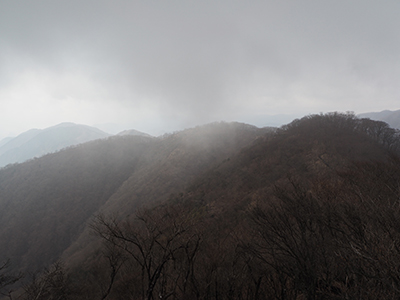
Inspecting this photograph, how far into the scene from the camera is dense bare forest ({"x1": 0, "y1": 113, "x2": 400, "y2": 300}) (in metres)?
6.69

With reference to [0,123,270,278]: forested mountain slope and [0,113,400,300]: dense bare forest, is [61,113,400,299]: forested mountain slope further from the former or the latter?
[0,123,270,278]: forested mountain slope

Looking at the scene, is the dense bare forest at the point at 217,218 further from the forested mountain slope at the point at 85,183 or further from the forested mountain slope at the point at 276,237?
the forested mountain slope at the point at 85,183

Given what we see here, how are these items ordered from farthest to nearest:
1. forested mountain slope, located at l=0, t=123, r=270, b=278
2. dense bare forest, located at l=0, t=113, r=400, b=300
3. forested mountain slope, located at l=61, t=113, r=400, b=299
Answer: forested mountain slope, located at l=0, t=123, r=270, b=278 < dense bare forest, located at l=0, t=113, r=400, b=300 < forested mountain slope, located at l=61, t=113, r=400, b=299

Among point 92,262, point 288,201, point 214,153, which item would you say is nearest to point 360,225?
point 288,201

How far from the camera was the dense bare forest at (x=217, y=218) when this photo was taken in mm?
6688

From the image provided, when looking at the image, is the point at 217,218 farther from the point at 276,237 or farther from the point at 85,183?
the point at 85,183

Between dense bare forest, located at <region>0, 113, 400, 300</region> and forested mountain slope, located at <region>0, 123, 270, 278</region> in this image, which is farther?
forested mountain slope, located at <region>0, 123, 270, 278</region>

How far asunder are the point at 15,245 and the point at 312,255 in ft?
242

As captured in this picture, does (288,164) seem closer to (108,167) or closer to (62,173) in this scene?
(108,167)

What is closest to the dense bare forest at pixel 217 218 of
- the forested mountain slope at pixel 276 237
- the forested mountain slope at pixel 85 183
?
the forested mountain slope at pixel 276 237

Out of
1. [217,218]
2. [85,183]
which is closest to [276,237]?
[217,218]

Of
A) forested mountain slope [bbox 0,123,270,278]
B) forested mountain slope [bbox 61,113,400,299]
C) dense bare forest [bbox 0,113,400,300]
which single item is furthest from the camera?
forested mountain slope [bbox 0,123,270,278]

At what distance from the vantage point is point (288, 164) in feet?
81.2

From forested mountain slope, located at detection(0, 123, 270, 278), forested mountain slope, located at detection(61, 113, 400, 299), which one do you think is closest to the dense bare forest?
forested mountain slope, located at detection(61, 113, 400, 299)
